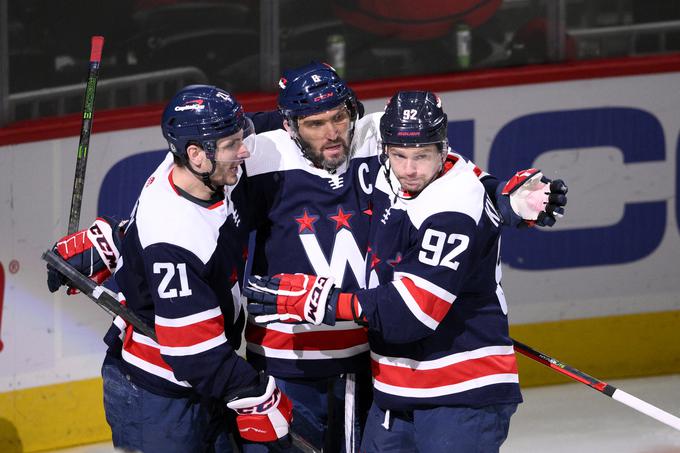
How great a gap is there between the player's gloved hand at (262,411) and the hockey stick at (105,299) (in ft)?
0.28

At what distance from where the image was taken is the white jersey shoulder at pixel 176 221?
2.73m

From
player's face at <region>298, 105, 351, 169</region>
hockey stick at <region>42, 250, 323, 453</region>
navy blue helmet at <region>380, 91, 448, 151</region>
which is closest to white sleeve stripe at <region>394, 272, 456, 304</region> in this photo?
navy blue helmet at <region>380, 91, 448, 151</region>

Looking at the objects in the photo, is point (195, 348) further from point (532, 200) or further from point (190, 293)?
point (532, 200)

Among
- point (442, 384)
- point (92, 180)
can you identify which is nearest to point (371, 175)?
point (442, 384)

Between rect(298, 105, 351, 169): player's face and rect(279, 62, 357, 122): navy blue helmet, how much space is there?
18 mm

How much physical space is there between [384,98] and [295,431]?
1780 millimetres

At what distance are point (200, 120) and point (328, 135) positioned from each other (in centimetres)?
34

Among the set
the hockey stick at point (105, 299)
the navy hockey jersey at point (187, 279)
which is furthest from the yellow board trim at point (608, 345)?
the navy hockey jersey at point (187, 279)

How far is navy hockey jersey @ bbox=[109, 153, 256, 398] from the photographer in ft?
8.93

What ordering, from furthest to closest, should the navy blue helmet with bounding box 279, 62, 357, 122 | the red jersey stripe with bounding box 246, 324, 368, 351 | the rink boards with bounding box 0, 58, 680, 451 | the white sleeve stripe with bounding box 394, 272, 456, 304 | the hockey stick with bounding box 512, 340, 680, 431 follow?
the rink boards with bounding box 0, 58, 680, 451, the hockey stick with bounding box 512, 340, 680, 431, the red jersey stripe with bounding box 246, 324, 368, 351, the navy blue helmet with bounding box 279, 62, 357, 122, the white sleeve stripe with bounding box 394, 272, 456, 304

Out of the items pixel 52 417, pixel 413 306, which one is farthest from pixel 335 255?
pixel 52 417

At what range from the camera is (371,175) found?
9.96 ft

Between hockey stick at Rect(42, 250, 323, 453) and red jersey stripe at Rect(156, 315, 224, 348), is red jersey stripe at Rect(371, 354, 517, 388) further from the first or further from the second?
red jersey stripe at Rect(156, 315, 224, 348)

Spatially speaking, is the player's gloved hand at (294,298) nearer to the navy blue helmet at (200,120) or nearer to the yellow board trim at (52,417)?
the navy blue helmet at (200,120)
